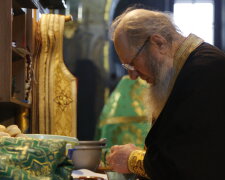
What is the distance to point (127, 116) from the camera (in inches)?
192

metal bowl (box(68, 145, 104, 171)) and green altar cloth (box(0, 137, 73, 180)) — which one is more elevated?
green altar cloth (box(0, 137, 73, 180))

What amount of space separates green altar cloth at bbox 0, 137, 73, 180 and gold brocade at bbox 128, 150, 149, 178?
575mm

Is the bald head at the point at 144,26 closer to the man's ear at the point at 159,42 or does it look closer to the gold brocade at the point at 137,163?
the man's ear at the point at 159,42

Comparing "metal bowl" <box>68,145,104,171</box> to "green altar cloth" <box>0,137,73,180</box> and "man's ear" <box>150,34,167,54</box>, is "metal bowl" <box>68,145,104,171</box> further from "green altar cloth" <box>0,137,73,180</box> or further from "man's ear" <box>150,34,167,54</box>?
"green altar cloth" <box>0,137,73,180</box>

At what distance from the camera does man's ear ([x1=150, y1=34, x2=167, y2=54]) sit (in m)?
1.89

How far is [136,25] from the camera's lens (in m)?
1.92

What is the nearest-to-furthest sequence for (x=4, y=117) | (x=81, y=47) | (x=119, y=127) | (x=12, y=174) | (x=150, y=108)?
1. (x=12, y=174)
2. (x=150, y=108)
3. (x=4, y=117)
4. (x=119, y=127)
5. (x=81, y=47)

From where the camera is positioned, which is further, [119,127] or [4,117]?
[119,127]

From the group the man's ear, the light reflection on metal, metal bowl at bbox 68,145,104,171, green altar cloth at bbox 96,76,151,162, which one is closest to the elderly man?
the man's ear

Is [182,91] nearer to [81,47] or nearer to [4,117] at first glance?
[4,117]

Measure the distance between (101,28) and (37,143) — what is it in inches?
186

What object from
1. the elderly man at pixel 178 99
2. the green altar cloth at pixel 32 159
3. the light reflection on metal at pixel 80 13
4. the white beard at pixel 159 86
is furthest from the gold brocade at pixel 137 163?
the light reflection on metal at pixel 80 13

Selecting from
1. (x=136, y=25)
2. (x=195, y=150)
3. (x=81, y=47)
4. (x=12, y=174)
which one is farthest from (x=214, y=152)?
(x=81, y=47)

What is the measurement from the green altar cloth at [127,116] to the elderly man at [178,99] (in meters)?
2.80
